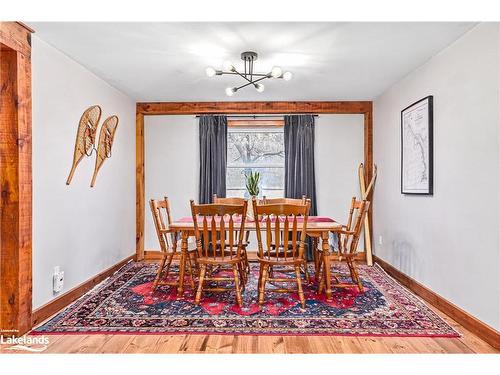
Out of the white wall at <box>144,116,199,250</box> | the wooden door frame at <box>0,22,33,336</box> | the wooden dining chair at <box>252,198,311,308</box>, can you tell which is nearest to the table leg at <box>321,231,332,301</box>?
the wooden dining chair at <box>252,198,311,308</box>

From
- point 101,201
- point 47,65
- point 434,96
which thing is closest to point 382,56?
point 434,96

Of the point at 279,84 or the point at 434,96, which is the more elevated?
the point at 279,84

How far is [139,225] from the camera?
5156mm

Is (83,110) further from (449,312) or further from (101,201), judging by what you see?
(449,312)

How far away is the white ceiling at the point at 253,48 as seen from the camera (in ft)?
8.77

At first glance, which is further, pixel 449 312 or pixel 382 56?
pixel 382 56

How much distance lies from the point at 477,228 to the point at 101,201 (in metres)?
3.72

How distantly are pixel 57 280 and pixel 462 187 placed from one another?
3503mm

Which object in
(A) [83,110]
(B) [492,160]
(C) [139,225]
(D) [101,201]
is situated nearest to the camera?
(B) [492,160]

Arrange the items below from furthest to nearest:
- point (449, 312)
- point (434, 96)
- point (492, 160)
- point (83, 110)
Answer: point (83, 110) → point (434, 96) → point (449, 312) → point (492, 160)

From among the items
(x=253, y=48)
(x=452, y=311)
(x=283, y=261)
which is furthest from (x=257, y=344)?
(x=253, y=48)

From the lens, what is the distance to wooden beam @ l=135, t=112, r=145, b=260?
203 inches

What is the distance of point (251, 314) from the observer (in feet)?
9.49

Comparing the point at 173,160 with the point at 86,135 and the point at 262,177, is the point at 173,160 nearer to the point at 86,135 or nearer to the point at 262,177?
the point at 262,177
